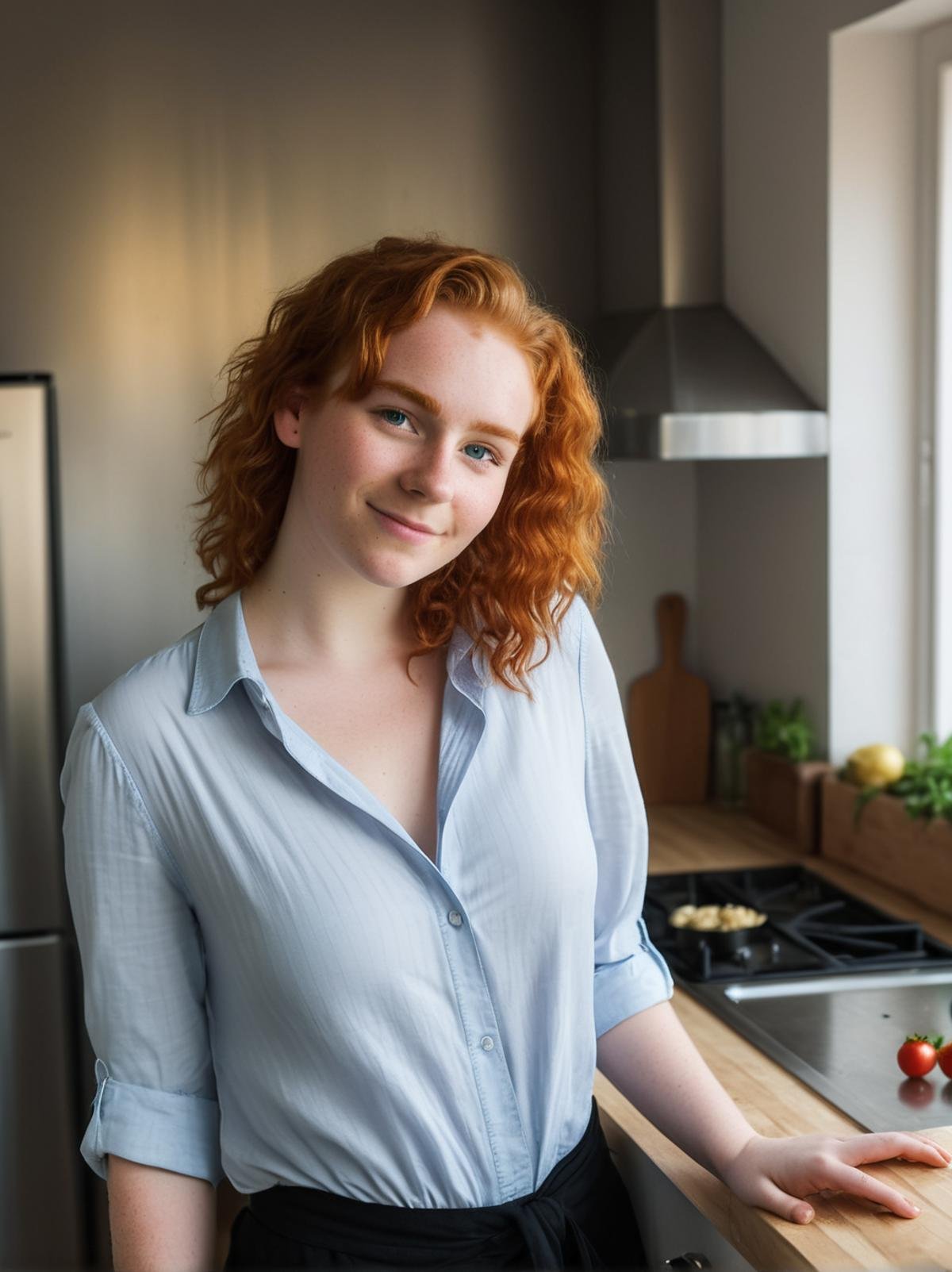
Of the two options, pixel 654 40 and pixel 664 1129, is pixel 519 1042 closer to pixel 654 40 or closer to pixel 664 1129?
pixel 664 1129

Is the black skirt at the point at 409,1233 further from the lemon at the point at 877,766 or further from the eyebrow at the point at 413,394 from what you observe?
the lemon at the point at 877,766

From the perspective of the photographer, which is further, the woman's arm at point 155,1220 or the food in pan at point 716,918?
the food in pan at point 716,918

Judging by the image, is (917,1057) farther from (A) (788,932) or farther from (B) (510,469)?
(B) (510,469)

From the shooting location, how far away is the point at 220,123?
263cm

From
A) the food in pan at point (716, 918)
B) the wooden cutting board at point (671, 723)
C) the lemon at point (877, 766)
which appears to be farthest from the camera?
the wooden cutting board at point (671, 723)

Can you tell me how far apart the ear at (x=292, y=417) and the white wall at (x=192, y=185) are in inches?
63.6

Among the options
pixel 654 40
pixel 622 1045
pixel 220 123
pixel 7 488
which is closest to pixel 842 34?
pixel 654 40

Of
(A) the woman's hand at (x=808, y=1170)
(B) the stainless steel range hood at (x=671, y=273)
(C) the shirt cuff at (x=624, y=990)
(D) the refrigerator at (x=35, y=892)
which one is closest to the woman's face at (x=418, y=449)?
(C) the shirt cuff at (x=624, y=990)

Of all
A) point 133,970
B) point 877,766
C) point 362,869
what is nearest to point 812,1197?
point 362,869

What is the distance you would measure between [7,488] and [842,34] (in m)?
1.53

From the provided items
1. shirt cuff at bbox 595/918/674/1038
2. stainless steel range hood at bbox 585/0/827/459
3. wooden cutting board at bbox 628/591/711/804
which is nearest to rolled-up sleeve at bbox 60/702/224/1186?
shirt cuff at bbox 595/918/674/1038

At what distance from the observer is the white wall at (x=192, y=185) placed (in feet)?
8.45

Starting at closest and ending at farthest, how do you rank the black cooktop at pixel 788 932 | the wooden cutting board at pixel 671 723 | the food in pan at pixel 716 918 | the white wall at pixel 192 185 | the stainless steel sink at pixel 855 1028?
the stainless steel sink at pixel 855 1028 → the black cooktop at pixel 788 932 → the food in pan at pixel 716 918 → the white wall at pixel 192 185 → the wooden cutting board at pixel 671 723

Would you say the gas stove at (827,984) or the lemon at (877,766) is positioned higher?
the lemon at (877,766)
